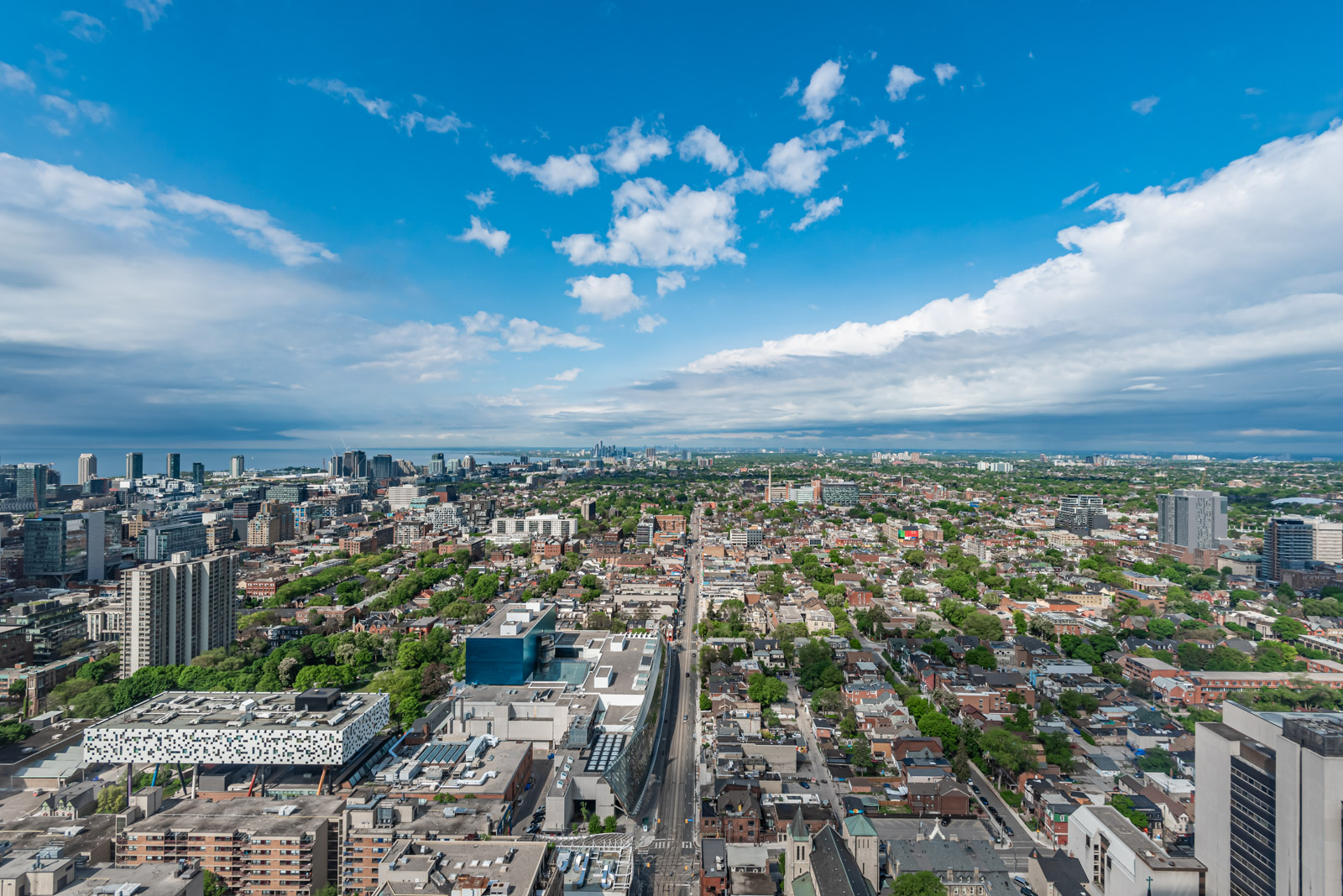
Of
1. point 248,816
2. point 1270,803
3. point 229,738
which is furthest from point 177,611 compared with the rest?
point 1270,803

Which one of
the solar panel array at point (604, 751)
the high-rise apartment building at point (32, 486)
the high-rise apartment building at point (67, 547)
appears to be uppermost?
the high-rise apartment building at point (32, 486)

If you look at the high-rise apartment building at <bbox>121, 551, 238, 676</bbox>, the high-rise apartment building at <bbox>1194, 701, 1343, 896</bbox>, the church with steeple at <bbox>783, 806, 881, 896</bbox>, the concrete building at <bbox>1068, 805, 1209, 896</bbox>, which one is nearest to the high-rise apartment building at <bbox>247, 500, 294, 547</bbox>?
the high-rise apartment building at <bbox>121, 551, 238, 676</bbox>

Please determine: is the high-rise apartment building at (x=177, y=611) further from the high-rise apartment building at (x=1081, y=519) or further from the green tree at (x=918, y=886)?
the high-rise apartment building at (x=1081, y=519)

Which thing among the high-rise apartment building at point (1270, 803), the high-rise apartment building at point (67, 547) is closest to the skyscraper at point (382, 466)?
the high-rise apartment building at point (67, 547)

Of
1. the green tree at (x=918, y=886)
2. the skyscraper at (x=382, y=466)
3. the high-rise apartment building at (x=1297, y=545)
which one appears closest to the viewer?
the green tree at (x=918, y=886)

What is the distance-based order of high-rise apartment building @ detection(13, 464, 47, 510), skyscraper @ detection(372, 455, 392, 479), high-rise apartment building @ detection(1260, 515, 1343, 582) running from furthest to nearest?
skyscraper @ detection(372, 455, 392, 479) → high-rise apartment building @ detection(13, 464, 47, 510) → high-rise apartment building @ detection(1260, 515, 1343, 582)

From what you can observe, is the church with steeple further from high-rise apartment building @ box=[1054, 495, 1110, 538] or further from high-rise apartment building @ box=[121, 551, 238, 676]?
high-rise apartment building @ box=[1054, 495, 1110, 538]
